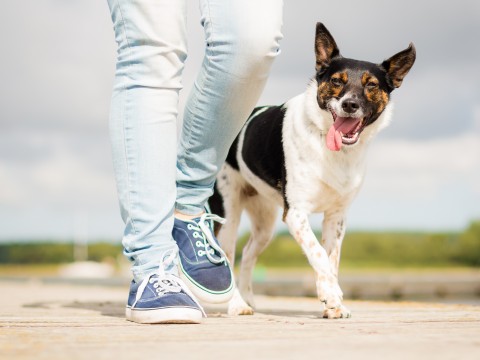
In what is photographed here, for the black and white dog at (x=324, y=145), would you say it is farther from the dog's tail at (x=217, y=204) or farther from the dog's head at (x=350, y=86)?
the dog's tail at (x=217, y=204)

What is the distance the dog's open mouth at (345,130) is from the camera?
4.22 metres

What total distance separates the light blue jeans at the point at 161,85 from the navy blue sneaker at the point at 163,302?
0.06 meters

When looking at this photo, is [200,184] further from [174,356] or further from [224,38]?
[174,356]

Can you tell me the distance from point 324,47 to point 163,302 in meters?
2.29

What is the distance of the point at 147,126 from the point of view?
2.85m

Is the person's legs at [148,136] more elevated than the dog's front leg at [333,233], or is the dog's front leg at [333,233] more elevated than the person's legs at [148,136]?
the person's legs at [148,136]

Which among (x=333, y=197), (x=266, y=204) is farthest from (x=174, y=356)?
(x=266, y=204)

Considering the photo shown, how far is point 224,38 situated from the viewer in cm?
280

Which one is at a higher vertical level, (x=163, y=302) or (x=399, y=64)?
(x=399, y=64)

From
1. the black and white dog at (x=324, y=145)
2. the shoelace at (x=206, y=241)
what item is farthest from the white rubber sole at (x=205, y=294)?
the black and white dog at (x=324, y=145)

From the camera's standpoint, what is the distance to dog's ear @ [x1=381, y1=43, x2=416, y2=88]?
451cm

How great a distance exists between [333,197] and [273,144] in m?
0.52

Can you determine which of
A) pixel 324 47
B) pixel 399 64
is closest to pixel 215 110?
pixel 324 47

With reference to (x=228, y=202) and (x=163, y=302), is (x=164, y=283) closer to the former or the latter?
(x=163, y=302)
